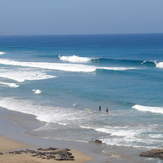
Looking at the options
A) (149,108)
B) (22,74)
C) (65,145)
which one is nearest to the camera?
(65,145)

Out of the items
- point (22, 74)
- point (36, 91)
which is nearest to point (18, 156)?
point (36, 91)

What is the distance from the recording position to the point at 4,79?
50.7 metres

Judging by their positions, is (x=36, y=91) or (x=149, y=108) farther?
(x=36, y=91)

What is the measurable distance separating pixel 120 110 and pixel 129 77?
18.0 m

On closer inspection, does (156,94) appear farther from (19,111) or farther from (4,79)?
(4,79)

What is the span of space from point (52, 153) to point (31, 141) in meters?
3.54

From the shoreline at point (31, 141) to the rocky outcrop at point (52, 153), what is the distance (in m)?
0.44

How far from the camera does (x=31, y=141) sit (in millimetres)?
24312

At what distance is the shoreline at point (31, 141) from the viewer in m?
21.6

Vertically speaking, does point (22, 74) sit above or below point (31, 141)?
above

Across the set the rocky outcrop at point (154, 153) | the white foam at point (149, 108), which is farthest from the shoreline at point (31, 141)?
the white foam at point (149, 108)

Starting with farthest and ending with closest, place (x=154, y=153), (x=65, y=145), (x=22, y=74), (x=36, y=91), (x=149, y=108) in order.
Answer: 1. (x=22, y=74)
2. (x=36, y=91)
3. (x=149, y=108)
4. (x=65, y=145)
5. (x=154, y=153)

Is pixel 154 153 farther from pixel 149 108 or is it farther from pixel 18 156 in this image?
pixel 149 108

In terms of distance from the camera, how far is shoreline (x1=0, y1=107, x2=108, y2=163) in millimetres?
21562
